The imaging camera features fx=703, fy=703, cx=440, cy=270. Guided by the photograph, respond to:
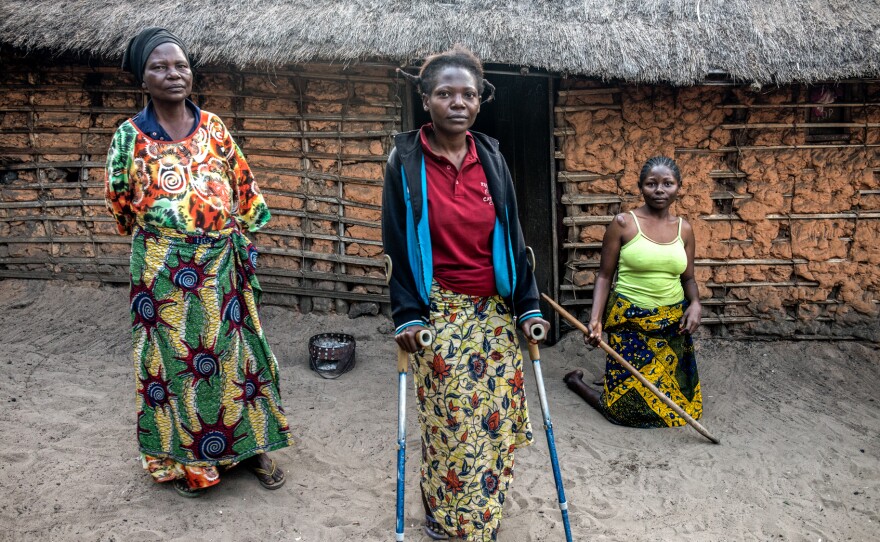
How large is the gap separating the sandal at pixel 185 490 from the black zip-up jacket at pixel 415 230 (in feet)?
5.15

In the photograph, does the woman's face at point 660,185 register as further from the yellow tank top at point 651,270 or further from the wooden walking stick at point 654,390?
the wooden walking stick at point 654,390

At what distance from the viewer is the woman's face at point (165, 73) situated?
9.68 feet

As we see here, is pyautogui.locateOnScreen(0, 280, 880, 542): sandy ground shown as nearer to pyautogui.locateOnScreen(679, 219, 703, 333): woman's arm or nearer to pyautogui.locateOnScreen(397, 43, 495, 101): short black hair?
pyautogui.locateOnScreen(679, 219, 703, 333): woman's arm

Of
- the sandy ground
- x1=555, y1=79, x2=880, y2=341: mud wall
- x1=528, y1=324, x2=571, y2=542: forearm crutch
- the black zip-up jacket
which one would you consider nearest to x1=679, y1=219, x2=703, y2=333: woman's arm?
the sandy ground

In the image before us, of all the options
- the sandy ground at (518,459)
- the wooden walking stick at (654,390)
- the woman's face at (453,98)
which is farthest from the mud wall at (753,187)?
the woman's face at (453,98)

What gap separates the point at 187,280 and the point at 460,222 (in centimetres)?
131

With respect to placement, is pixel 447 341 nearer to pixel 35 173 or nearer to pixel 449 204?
pixel 449 204

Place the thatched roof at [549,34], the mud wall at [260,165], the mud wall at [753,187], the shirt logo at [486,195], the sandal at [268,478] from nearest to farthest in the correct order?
1. the shirt logo at [486,195]
2. the sandal at [268,478]
3. the thatched roof at [549,34]
4. the mud wall at [753,187]
5. the mud wall at [260,165]

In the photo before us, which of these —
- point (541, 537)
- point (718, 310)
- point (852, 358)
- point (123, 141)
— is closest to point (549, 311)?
point (718, 310)

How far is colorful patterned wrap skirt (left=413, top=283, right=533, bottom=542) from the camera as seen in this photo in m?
2.67

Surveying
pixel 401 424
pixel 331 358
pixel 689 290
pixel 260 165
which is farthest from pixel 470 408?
pixel 260 165

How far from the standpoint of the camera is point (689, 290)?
4383mm

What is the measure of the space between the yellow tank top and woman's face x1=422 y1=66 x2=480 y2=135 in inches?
79.1

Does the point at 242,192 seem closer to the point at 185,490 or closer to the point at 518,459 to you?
the point at 185,490
